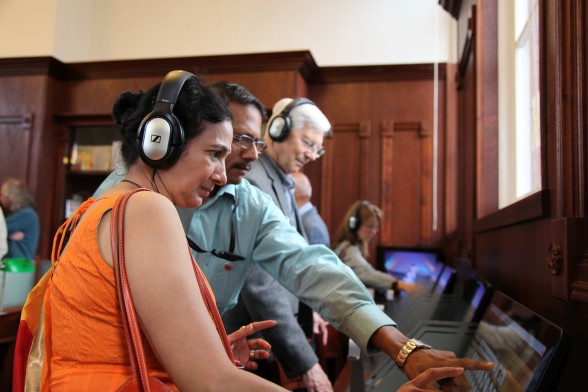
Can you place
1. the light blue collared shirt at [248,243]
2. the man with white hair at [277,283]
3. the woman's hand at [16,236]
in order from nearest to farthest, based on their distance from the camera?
the light blue collared shirt at [248,243] < the man with white hair at [277,283] < the woman's hand at [16,236]

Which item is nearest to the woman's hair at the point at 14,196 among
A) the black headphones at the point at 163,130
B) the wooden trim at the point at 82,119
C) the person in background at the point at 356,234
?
the wooden trim at the point at 82,119

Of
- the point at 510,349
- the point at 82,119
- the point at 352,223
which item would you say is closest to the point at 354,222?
the point at 352,223

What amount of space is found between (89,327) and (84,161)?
15.7 feet

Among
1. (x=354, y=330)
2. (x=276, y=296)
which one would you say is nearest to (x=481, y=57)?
(x=276, y=296)

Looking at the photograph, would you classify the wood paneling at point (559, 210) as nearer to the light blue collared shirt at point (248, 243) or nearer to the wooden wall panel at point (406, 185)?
the light blue collared shirt at point (248, 243)

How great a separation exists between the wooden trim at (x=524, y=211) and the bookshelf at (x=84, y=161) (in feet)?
13.7

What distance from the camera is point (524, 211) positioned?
1.25 m

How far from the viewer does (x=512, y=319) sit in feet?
2.93

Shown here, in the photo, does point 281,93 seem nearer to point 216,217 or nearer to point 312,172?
point 312,172

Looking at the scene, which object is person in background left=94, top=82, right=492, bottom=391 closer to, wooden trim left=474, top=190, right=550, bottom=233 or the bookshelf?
wooden trim left=474, top=190, right=550, bottom=233

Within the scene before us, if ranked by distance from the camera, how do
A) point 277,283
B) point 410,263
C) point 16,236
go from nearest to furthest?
point 277,283, point 16,236, point 410,263

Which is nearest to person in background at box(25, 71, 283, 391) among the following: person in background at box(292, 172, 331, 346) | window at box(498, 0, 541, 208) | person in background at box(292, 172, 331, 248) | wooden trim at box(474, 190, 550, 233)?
wooden trim at box(474, 190, 550, 233)

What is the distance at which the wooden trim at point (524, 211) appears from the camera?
1068mm

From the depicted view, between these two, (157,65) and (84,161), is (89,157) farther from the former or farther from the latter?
(157,65)
